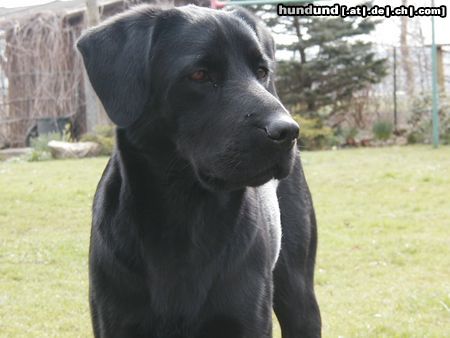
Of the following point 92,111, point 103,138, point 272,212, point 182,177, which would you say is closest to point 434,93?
point 103,138

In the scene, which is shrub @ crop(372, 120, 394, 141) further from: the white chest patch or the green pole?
the white chest patch

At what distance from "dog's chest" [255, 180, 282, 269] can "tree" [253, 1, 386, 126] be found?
52.3ft

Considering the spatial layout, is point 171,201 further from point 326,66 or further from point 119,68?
point 326,66

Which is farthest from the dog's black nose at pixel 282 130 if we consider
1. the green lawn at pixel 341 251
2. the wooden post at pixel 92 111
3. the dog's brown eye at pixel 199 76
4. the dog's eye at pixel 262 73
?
the wooden post at pixel 92 111

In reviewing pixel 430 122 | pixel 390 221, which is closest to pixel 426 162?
pixel 430 122

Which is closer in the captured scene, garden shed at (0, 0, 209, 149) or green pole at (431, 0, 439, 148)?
green pole at (431, 0, 439, 148)

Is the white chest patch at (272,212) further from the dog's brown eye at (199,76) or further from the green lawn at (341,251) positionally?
the green lawn at (341,251)

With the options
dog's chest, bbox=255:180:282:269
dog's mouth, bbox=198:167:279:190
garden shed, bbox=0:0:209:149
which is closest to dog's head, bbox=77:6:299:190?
dog's mouth, bbox=198:167:279:190

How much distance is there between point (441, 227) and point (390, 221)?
23.0 inches

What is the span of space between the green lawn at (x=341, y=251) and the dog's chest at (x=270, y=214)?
1695mm

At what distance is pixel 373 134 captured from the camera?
18688mm

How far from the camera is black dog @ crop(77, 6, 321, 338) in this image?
8.35 ft

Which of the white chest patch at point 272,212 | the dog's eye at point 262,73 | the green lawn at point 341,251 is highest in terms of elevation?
the dog's eye at point 262,73

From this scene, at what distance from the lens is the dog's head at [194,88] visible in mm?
2484
